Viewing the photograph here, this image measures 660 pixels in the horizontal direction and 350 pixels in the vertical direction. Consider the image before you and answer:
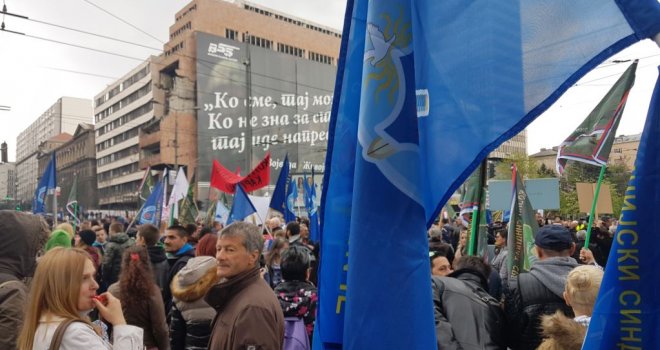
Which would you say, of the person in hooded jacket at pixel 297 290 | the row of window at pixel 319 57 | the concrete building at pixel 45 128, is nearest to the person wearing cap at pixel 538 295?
the person in hooded jacket at pixel 297 290

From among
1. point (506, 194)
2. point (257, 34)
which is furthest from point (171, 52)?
point (506, 194)

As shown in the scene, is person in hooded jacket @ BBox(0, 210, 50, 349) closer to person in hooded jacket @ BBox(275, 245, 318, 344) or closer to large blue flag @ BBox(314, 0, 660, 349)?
person in hooded jacket @ BBox(275, 245, 318, 344)

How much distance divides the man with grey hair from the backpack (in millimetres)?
827

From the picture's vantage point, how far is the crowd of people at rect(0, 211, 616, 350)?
253 cm

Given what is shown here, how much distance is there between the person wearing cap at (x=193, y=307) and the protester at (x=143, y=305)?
159mm

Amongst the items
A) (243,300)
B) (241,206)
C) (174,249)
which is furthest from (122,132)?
(243,300)

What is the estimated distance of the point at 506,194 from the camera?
36.2 feet

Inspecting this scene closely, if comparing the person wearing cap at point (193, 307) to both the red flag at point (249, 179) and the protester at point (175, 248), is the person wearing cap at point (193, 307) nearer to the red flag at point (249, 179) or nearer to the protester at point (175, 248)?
the protester at point (175, 248)

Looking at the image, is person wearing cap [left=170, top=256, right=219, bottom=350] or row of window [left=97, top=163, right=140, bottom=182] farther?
row of window [left=97, top=163, right=140, bottom=182]

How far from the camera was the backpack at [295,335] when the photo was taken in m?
3.96

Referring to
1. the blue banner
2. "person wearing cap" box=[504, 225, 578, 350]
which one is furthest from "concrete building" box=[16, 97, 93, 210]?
"person wearing cap" box=[504, 225, 578, 350]

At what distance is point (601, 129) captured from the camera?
616 cm

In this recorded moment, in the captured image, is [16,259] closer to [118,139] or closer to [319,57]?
[319,57]

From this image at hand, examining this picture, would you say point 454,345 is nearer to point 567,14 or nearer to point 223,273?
point 223,273
